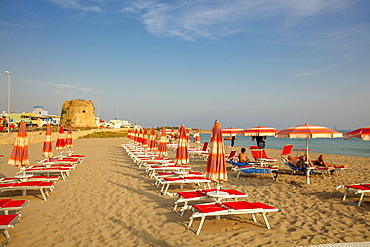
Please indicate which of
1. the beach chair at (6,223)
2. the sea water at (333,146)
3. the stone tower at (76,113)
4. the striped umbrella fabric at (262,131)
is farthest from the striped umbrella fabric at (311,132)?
the stone tower at (76,113)

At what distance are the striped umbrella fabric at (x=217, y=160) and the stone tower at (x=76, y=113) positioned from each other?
70021mm

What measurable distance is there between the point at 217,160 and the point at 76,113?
71.5m

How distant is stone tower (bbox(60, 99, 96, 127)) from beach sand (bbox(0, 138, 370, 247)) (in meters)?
66.8

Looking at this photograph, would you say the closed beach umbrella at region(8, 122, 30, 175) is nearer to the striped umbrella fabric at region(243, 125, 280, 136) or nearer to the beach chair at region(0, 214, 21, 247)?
the beach chair at region(0, 214, 21, 247)

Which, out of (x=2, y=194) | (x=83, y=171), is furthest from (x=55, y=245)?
(x=83, y=171)

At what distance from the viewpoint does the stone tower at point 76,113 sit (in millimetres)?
69500

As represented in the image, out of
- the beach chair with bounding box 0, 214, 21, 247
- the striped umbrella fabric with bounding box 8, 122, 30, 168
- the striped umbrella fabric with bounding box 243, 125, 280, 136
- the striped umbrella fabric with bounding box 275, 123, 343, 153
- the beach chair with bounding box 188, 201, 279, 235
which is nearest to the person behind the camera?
the beach chair with bounding box 0, 214, 21, 247

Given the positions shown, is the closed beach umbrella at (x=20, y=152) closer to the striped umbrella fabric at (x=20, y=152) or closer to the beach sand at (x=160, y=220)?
the striped umbrella fabric at (x=20, y=152)

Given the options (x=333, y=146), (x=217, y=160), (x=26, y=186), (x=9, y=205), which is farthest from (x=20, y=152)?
(x=333, y=146)

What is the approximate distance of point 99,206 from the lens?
5.62 metres

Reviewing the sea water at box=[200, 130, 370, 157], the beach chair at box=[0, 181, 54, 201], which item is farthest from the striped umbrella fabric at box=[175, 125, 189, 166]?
the sea water at box=[200, 130, 370, 157]

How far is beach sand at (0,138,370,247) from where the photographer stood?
12.8ft

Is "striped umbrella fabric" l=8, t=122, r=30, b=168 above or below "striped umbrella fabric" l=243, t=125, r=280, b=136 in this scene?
below

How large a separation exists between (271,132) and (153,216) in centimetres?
629
